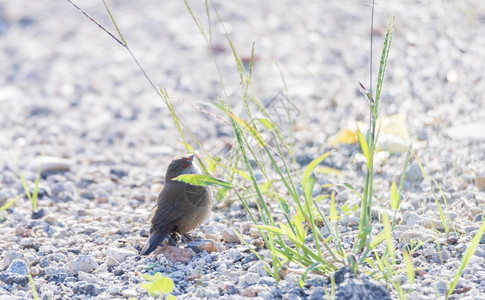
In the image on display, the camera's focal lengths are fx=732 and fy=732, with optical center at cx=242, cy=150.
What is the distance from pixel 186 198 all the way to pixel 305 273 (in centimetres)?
133

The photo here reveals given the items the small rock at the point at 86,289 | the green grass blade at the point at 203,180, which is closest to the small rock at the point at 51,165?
the small rock at the point at 86,289

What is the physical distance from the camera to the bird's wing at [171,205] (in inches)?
156

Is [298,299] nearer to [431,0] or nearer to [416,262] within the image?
[416,262]

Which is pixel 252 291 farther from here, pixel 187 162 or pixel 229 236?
pixel 187 162

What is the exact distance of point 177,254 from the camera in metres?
3.71

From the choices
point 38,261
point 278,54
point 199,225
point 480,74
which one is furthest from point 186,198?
point 278,54

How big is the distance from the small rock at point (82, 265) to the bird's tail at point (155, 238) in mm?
268

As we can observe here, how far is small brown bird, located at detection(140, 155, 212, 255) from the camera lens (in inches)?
153

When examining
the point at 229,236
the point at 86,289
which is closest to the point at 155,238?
the point at 229,236

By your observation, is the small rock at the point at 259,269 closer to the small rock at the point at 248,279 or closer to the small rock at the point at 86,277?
the small rock at the point at 248,279

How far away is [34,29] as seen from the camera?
962cm

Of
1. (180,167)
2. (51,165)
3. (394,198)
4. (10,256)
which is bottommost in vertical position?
(51,165)

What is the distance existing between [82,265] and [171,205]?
0.70 meters

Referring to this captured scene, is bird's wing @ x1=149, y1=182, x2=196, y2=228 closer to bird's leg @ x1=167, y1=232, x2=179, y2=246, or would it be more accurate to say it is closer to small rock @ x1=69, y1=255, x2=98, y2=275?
bird's leg @ x1=167, y1=232, x2=179, y2=246
